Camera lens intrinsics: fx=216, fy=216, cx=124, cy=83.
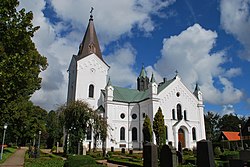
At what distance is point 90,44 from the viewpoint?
4241 centimetres

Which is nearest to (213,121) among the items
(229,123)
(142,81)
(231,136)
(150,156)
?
(229,123)

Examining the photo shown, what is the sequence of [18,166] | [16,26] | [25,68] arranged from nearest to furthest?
[16,26], [25,68], [18,166]

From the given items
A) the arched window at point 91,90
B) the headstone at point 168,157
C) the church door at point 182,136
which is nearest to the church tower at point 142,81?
the arched window at point 91,90

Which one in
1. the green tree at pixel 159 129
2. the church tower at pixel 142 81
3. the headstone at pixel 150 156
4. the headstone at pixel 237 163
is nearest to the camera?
the headstone at pixel 150 156

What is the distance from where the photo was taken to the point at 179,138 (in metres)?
37.5

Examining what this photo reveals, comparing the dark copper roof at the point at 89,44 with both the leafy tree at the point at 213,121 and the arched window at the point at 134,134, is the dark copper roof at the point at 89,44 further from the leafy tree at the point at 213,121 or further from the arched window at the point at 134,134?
the leafy tree at the point at 213,121

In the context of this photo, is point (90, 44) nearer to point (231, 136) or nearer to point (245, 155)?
point (245, 155)

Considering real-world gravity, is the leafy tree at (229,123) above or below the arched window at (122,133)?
above

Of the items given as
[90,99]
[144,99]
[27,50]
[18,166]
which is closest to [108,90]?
[90,99]

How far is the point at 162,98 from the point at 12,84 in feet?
102

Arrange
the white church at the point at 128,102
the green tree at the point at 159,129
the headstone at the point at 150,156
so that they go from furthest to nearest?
1. the white church at the point at 128,102
2. the green tree at the point at 159,129
3. the headstone at the point at 150,156

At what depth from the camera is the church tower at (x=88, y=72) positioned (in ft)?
129

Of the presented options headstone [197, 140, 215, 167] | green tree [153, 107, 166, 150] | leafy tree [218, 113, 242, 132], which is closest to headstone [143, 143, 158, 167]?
headstone [197, 140, 215, 167]

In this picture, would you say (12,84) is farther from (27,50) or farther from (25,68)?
(27,50)
